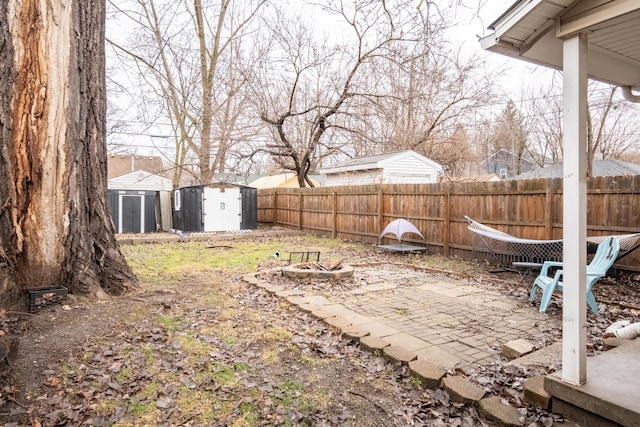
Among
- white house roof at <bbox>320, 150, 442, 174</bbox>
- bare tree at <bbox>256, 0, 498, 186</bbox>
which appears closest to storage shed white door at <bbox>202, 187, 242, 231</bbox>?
bare tree at <bbox>256, 0, 498, 186</bbox>

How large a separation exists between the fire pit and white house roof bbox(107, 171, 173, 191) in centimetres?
1763

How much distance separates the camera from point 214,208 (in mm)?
12812

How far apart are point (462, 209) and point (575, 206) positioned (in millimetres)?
5819

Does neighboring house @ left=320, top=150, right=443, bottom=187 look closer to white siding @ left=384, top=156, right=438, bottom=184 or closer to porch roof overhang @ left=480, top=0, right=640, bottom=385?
white siding @ left=384, top=156, right=438, bottom=184

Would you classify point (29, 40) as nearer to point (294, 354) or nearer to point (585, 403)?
point (294, 354)

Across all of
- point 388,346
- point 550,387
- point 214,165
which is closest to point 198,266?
point 388,346

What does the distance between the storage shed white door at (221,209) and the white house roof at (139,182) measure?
9.67m

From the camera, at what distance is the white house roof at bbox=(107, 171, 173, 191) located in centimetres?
2142

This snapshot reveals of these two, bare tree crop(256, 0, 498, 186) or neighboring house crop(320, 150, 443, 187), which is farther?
neighboring house crop(320, 150, 443, 187)

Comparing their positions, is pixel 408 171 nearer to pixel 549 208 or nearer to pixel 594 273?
pixel 549 208

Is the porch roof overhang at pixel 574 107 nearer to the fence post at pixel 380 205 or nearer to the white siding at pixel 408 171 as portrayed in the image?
the fence post at pixel 380 205

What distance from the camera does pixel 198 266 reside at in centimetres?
673

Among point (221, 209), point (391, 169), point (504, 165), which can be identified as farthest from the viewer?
point (504, 165)

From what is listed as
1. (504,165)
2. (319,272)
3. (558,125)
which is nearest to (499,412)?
(319,272)
